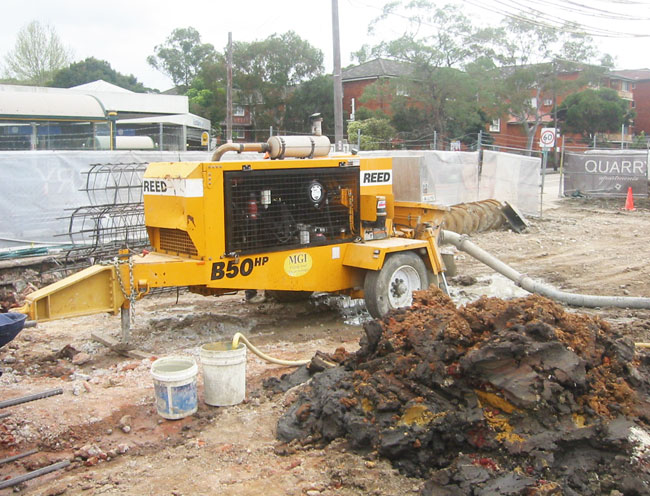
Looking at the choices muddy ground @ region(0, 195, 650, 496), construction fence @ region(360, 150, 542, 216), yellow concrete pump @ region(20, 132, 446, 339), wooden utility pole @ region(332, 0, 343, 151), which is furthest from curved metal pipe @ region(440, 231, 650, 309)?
wooden utility pole @ region(332, 0, 343, 151)

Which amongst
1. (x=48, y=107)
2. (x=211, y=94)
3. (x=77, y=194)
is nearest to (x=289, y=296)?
(x=77, y=194)

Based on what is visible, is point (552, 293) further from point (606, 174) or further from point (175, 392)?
point (606, 174)

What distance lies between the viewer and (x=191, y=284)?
7719mm

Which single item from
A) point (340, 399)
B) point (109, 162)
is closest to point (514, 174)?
point (109, 162)

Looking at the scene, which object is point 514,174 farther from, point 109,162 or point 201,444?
point 201,444

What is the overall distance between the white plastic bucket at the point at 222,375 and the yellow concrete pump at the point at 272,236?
1724 millimetres

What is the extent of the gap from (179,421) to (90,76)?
58124 millimetres

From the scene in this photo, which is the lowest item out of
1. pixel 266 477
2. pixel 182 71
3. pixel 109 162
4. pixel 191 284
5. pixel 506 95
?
pixel 266 477

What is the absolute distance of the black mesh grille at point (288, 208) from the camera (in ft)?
26.2

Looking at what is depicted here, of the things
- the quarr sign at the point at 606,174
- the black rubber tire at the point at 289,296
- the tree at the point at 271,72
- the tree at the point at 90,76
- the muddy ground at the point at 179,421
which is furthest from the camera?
the tree at the point at 90,76

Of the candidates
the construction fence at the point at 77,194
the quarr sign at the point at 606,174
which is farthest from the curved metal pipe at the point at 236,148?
the quarr sign at the point at 606,174

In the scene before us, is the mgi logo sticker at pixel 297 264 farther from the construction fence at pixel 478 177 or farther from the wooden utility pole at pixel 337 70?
the wooden utility pole at pixel 337 70

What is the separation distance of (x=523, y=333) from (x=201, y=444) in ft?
8.68

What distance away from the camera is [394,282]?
9219 millimetres
